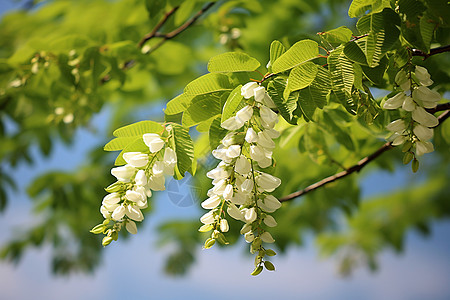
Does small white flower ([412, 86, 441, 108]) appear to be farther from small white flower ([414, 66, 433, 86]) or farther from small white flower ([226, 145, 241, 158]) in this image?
small white flower ([226, 145, 241, 158])

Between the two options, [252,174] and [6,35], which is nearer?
[252,174]

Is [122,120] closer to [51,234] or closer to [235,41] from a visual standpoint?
[51,234]

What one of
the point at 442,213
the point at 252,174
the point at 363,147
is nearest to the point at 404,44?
the point at 252,174

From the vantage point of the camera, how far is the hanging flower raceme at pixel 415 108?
856mm

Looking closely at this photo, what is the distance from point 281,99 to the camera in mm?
901

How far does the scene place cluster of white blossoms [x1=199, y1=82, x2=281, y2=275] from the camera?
802mm

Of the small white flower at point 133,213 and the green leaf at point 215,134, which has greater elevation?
the green leaf at point 215,134

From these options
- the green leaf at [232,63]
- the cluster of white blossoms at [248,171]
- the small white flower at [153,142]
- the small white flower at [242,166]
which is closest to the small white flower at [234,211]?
the cluster of white blossoms at [248,171]

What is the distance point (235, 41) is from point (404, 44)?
4.59ft

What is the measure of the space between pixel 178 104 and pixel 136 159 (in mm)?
183

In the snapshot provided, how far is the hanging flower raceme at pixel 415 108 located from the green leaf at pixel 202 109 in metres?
0.40

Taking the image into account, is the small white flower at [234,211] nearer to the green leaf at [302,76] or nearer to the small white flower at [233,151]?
the small white flower at [233,151]

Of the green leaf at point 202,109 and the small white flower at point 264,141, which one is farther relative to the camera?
the green leaf at point 202,109

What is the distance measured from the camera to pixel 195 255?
4379 millimetres
